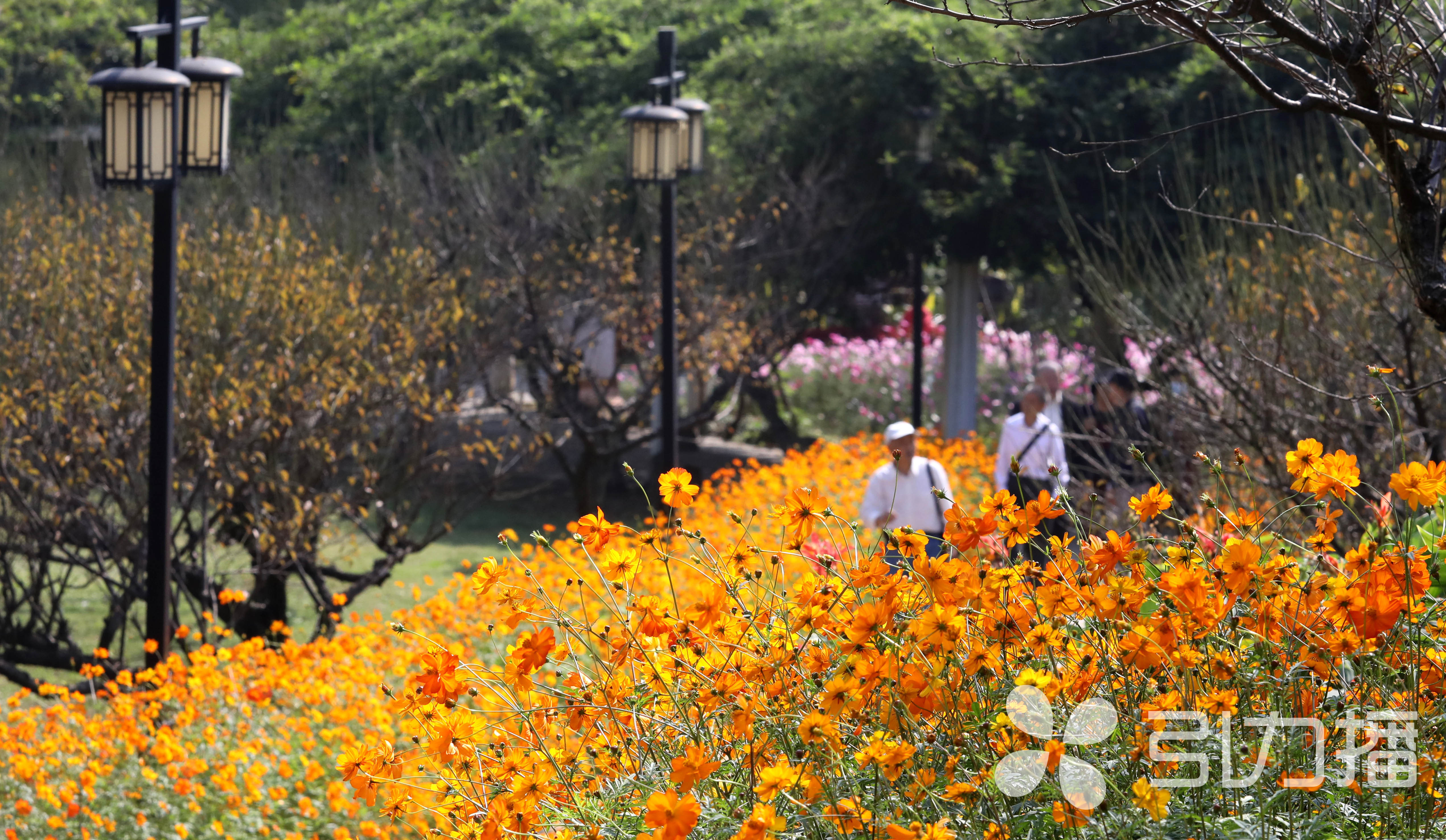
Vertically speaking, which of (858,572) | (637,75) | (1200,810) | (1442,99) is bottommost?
(1200,810)

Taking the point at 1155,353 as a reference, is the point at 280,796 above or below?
below

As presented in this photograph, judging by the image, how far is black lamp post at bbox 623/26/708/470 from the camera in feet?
26.8

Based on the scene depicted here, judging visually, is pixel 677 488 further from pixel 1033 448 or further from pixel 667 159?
pixel 667 159

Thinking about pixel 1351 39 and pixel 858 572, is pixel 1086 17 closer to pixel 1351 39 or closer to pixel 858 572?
pixel 1351 39

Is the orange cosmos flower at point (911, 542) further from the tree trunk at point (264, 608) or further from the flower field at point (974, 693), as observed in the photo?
the tree trunk at point (264, 608)

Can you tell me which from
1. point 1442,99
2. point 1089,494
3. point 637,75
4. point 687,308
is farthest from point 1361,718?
point 637,75

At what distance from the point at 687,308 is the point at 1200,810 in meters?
11.0

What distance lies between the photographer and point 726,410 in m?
16.1

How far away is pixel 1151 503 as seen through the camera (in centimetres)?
241

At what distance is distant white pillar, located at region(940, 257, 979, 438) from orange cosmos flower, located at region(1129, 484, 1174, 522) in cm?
1173

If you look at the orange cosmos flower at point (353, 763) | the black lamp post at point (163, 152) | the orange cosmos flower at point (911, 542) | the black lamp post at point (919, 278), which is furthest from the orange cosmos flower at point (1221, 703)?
the black lamp post at point (919, 278)

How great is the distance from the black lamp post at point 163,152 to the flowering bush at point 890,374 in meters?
10.2

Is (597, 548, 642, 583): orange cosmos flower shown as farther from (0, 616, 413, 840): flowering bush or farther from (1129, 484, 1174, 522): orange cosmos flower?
(0, 616, 413, 840): flowering bush

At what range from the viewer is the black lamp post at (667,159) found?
8.18 metres
